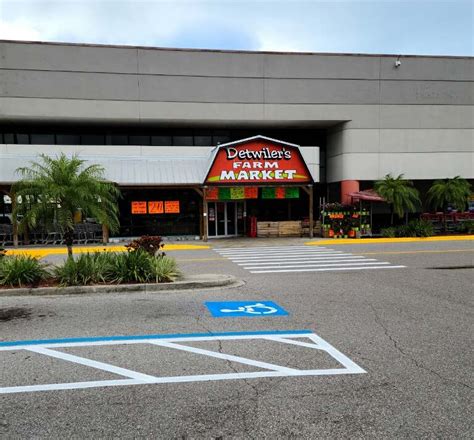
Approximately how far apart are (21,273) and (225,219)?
1724 cm

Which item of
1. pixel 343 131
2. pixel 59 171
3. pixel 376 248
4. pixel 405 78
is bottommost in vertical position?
pixel 376 248

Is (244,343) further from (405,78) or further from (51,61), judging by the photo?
(405,78)

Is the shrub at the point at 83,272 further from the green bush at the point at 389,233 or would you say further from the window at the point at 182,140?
the window at the point at 182,140

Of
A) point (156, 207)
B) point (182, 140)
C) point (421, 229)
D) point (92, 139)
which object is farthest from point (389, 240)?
point (92, 139)

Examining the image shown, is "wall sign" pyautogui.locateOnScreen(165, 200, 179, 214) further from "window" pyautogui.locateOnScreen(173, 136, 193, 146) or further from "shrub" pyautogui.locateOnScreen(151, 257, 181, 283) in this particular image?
"shrub" pyautogui.locateOnScreen(151, 257, 181, 283)

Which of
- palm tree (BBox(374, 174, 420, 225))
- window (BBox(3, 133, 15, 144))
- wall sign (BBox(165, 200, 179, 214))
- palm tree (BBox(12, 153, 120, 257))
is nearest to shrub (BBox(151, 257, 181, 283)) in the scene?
palm tree (BBox(12, 153, 120, 257))

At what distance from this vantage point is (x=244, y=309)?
25.3 feet

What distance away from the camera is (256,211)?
28172mm

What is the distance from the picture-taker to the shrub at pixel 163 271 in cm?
988

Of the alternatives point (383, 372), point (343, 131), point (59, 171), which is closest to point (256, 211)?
point (343, 131)

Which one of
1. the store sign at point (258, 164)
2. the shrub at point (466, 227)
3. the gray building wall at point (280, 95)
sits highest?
the gray building wall at point (280, 95)

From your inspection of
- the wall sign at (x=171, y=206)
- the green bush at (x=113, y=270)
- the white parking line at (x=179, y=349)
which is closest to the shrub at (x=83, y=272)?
the green bush at (x=113, y=270)

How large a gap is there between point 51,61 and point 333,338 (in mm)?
24297

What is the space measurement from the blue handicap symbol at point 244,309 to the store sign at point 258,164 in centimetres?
1486
